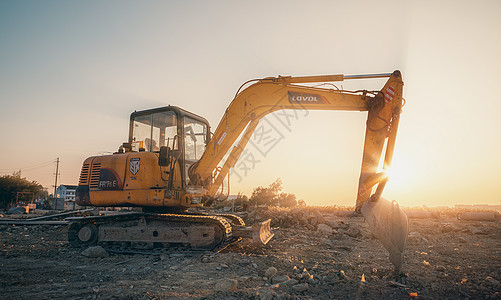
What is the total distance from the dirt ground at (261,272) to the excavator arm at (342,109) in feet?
2.65

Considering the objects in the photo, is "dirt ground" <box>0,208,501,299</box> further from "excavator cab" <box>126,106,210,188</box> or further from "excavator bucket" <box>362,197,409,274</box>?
"excavator cab" <box>126,106,210,188</box>

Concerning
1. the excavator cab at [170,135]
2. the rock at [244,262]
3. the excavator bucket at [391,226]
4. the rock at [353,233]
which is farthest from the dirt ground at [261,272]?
the excavator cab at [170,135]

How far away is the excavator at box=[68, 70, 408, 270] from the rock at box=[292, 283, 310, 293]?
2.11 metres

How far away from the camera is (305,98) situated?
6629 millimetres

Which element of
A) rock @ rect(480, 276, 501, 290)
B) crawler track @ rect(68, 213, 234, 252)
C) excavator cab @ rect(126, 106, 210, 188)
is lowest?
rock @ rect(480, 276, 501, 290)

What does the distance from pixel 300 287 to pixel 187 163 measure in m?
4.36

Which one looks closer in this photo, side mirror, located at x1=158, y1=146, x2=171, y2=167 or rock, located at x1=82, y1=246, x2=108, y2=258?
rock, located at x1=82, y1=246, x2=108, y2=258

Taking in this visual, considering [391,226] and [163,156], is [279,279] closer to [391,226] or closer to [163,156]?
[391,226]

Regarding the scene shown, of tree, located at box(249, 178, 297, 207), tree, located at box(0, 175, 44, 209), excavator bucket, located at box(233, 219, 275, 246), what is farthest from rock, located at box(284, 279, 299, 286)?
tree, located at box(0, 175, 44, 209)

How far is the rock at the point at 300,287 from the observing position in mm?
4137

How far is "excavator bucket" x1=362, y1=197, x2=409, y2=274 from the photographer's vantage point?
4.74 metres

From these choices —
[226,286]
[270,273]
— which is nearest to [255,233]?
[270,273]

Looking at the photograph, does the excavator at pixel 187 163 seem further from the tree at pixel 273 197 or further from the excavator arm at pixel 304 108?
the tree at pixel 273 197

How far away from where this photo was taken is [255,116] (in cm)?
705
